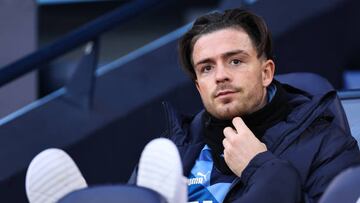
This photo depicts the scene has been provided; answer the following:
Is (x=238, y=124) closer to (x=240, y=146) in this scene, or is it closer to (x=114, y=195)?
(x=240, y=146)

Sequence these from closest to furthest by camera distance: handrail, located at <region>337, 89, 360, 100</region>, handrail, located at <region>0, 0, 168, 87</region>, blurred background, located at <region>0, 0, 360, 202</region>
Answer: handrail, located at <region>337, 89, 360, 100</region> < handrail, located at <region>0, 0, 168, 87</region> < blurred background, located at <region>0, 0, 360, 202</region>

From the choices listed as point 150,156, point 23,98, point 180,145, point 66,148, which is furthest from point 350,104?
point 23,98

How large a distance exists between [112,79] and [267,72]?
1.72 metres

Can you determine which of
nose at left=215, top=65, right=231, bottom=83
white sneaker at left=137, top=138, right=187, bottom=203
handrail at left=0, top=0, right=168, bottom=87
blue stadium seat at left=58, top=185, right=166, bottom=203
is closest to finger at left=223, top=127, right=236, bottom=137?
nose at left=215, top=65, right=231, bottom=83

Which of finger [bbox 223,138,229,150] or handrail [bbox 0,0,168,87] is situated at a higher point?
finger [bbox 223,138,229,150]

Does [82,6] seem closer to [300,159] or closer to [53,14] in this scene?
[53,14]

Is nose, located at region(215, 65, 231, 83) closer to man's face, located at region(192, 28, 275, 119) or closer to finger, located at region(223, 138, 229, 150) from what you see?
man's face, located at region(192, 28, 275, 119)

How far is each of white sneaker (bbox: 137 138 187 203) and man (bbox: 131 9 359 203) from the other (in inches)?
13.6

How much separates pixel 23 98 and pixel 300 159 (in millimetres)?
2284

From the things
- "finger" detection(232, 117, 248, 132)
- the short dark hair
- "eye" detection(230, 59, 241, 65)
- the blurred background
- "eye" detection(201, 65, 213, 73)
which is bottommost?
the blurred background

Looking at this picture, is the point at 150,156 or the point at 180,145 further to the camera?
the point at 180,145

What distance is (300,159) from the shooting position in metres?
2.01

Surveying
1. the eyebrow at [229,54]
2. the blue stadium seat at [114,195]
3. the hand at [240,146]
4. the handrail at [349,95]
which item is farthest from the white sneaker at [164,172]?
the handrail at [349,95]

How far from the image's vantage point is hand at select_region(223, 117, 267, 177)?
6.57ft
